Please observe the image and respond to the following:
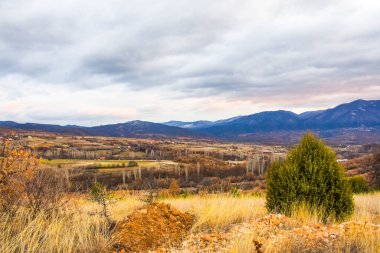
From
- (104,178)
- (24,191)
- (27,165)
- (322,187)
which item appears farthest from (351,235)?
(104,178)

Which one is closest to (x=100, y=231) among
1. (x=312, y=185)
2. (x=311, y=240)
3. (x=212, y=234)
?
(x=212, y=234)

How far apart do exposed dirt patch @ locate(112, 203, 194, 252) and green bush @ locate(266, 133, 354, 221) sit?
2.68 m

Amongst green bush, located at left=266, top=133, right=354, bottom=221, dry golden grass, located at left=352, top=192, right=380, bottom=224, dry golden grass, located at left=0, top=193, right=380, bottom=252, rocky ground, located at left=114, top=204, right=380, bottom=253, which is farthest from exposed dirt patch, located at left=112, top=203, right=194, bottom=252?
dry golden grass, located at left=352, top=192, right=380, bottom=224

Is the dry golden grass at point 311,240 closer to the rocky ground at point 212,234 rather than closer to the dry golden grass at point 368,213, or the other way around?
the rocky ground at point 212,234

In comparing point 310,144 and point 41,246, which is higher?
point 310,144

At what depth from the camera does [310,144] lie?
978 centimetres

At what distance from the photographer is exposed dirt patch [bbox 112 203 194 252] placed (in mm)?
6586

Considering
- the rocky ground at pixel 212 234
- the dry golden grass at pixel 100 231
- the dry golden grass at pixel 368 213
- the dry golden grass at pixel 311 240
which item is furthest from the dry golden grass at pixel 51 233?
the dry golden grass at pixel 368 213

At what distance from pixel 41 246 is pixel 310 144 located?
718 centimetres

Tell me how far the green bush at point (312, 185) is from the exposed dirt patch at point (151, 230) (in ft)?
8.80

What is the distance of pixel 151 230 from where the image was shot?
23.3ft

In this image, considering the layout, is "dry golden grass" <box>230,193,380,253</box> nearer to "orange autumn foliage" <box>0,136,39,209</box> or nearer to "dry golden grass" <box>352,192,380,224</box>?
"dry golden grass" <box>352,192,380,224</box>

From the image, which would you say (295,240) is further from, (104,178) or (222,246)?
(104,178)

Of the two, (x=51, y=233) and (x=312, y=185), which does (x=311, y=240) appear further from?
(x=51, y=233)
